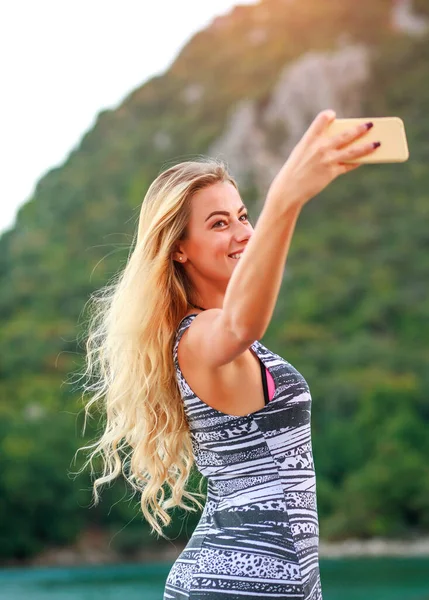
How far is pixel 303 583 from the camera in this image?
1687 millimetres

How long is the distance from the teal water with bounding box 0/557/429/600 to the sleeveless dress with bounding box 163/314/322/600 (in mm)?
29771

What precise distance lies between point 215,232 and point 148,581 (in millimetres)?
39699

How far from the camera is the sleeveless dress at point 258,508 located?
169 centimetres

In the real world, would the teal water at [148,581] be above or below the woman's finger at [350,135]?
below

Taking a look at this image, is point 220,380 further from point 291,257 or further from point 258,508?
point 291,257

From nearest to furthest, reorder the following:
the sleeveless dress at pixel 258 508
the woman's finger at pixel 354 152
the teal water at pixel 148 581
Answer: the woman's finger at pixel 354 152, the sleeveless dress at pixel 258 508, the teal water at pixel 148 581

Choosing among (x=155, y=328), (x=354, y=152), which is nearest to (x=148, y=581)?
(x=155, y=328)

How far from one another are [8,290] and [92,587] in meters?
28.6

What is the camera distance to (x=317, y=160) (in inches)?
54.4

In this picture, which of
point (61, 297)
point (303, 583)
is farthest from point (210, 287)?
point (61, 297)

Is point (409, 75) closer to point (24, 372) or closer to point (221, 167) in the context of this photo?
point (24, 372)

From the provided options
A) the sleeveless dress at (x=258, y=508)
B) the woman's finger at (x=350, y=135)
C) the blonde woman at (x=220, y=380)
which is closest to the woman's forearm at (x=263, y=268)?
the blonde woman at (x=220, y=380)

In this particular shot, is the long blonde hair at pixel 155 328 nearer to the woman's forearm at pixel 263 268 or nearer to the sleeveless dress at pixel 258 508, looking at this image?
the sleeveless dress at pixel 258 508

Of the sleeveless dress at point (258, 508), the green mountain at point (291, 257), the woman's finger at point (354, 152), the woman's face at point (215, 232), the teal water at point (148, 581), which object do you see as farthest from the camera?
the green mountain at point (291, 257)
